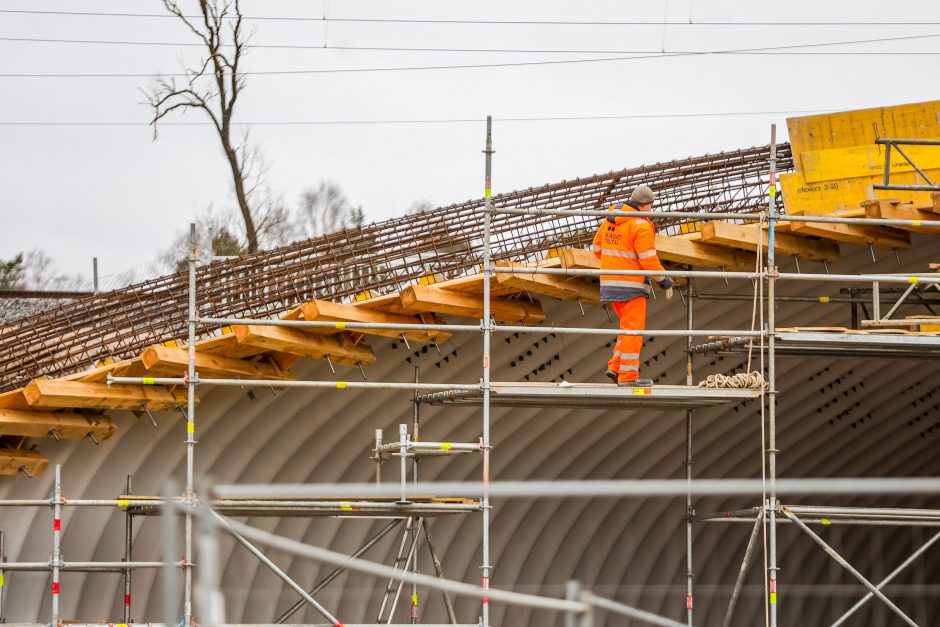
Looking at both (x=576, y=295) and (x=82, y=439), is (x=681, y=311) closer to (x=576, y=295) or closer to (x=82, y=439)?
(x=576, y=295)

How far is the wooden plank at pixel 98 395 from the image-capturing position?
1345 cm

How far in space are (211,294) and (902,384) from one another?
913 cm

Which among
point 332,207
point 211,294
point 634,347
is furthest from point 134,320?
point 332,207

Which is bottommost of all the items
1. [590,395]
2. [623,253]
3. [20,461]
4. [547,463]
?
[547,463]

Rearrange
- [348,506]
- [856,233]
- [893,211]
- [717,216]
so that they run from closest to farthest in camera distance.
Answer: [348,506] < [717,216] < [893,211] < [856,233]

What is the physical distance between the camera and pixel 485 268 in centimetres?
1300

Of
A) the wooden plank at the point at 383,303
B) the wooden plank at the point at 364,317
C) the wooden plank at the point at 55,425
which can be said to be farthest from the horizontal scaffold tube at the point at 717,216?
the wooden plank at the point at 55,425

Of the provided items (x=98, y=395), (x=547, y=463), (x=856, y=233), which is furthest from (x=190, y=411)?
(x=856, y=233)

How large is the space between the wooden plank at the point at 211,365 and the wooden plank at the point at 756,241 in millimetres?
4490

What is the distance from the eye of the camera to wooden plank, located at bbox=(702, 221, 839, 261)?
1406 cm

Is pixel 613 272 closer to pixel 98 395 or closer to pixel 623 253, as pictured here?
pixel 623 253

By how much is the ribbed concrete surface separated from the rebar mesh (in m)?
1.00

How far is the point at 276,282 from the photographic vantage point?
14703mm

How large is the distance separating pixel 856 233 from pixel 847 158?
42.9 inches
